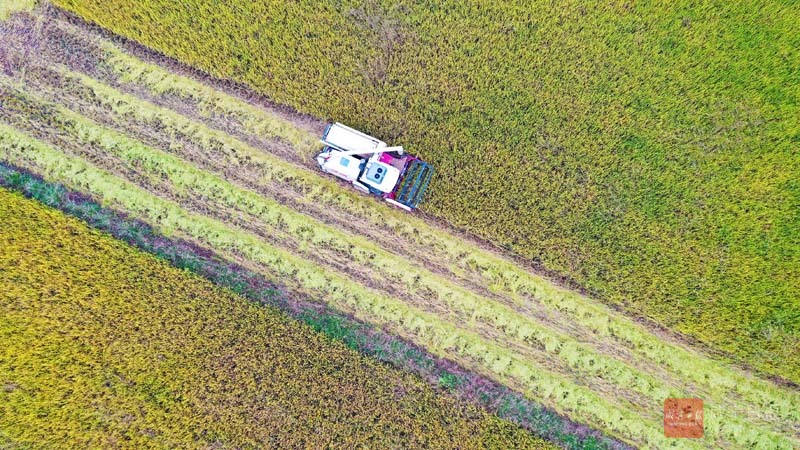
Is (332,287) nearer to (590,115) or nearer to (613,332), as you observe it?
(613,332)

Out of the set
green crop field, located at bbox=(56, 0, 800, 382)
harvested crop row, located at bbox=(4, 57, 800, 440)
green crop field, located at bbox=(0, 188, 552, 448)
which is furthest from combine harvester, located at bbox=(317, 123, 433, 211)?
green crop field, located at bbox=(0, 188, 552, 448)

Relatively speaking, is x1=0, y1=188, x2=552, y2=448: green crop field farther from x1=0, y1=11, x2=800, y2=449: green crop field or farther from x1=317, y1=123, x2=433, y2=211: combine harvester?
x1=317, y1=123, x2=433, y2=211: combine harvester

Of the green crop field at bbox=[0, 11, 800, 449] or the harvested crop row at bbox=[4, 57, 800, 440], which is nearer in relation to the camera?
the harvested crop row at bbox=[4, 57, 800, 440]

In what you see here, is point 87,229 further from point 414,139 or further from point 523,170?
point 523,170

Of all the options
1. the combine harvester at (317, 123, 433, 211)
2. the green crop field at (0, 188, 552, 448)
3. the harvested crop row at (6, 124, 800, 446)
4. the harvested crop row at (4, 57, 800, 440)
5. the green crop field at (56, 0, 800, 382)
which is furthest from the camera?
the harvested crop row at (6, 124, 800, 446)

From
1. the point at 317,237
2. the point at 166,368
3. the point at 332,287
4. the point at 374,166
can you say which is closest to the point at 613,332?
the point at 332,287

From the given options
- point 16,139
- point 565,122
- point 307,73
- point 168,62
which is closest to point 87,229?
point 16,139
